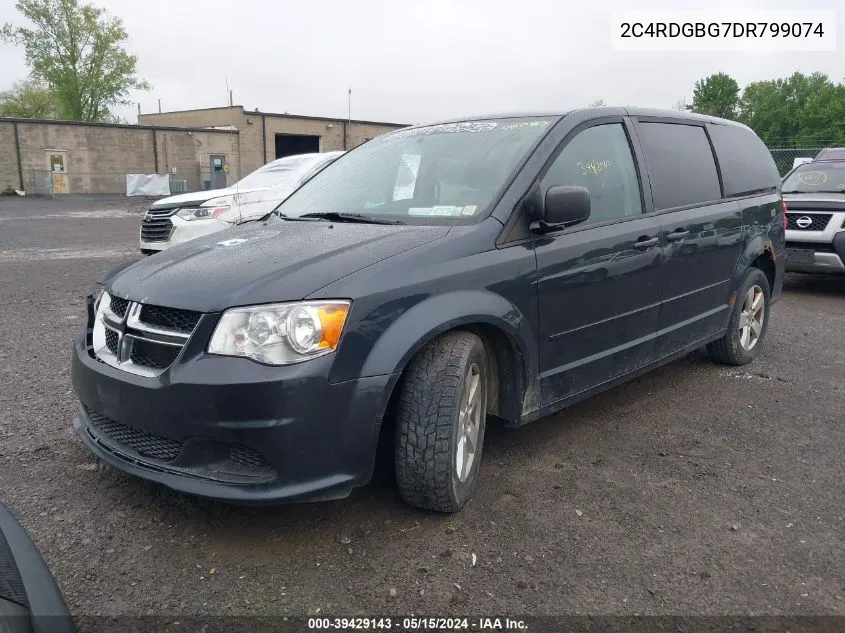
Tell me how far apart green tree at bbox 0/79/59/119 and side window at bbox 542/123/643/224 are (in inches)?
2686

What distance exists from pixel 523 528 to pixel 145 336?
1732 millimetres

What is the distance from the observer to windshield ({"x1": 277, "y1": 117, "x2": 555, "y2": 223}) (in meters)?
3.37

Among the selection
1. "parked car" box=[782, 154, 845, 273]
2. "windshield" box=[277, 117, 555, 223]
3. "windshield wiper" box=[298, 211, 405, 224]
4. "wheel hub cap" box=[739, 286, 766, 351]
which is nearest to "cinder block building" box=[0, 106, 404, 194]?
"parked car" box=[782, 154, 845, 273]

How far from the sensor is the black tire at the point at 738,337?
5.03 meters

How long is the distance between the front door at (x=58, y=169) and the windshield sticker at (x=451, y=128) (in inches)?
1474

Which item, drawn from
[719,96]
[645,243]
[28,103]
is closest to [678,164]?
[645,243]

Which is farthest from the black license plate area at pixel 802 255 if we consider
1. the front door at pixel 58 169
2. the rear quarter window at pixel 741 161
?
the front door at pixel 58 169

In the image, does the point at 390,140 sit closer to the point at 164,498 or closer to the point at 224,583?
the point at 164,498

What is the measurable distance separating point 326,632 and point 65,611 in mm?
835

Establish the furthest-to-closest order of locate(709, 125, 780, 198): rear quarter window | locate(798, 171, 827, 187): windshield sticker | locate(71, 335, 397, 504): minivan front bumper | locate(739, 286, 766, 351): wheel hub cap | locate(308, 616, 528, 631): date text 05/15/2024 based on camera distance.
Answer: locate(798, 171, 827, 187): windshield sticker → locate(739, 286, 766, 351): wheel hub cap → locate(709, 125, 780, 198): rear quarter window → locate(71, 335, 397, 504): minivan front bumper → locate(308, 616, 528, 631): date text 05/15/2024

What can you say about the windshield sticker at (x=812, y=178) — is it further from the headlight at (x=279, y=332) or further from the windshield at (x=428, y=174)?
the headlight at (x=279, y=332)

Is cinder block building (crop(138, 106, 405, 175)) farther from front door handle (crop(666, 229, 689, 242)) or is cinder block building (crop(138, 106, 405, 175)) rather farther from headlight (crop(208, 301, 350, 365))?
headlight (crop(208, 301, 350, 365))

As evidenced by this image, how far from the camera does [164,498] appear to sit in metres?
3.09

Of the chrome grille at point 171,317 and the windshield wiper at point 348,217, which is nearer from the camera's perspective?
the chrome grille at point 171,317
